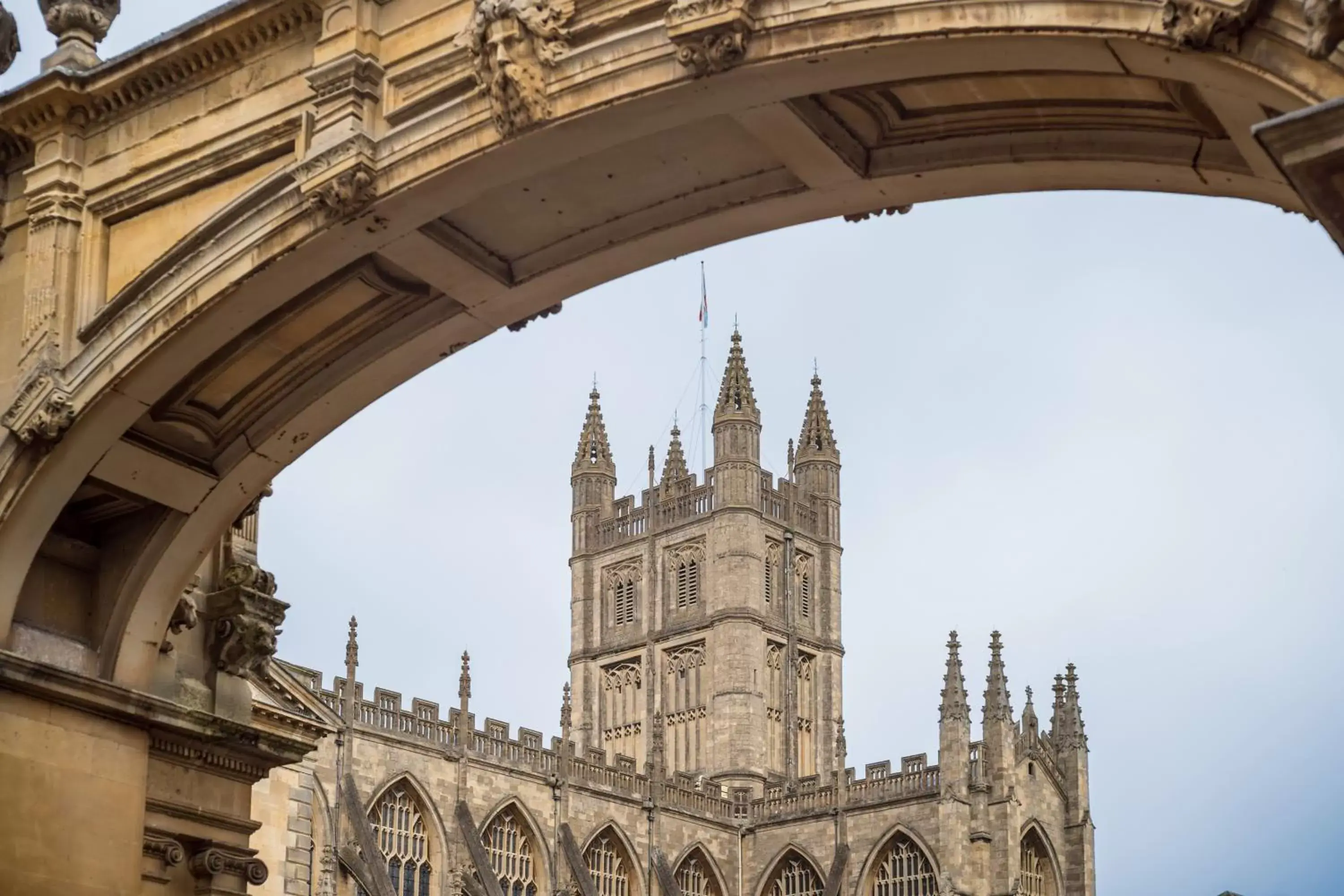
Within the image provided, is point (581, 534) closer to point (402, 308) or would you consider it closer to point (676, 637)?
point (676, 637)

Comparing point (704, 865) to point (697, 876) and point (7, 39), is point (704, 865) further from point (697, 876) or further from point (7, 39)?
point (7, 39)

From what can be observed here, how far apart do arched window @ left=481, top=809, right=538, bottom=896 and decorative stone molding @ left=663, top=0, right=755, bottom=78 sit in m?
45.4

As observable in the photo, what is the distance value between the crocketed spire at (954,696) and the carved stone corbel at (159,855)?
46.9m

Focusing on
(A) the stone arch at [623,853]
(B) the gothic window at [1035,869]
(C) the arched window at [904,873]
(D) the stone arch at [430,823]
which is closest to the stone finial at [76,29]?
(D) the stone arch at [430,823]

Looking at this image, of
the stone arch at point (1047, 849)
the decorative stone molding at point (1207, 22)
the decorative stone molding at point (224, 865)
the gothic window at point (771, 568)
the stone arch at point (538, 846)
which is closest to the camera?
the decorative stone molding at point (1207, 22)

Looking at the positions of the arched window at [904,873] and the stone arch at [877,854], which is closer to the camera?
the arched window at [904,873]

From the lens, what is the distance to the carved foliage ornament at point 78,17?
9930 millimetres

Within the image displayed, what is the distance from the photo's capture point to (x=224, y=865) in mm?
9750

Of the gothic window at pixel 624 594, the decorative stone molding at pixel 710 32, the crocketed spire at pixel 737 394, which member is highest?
the crocketed spire at pixel 737 394

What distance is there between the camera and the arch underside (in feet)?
22.5

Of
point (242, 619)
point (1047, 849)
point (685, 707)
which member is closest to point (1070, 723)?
point (1047, 849)

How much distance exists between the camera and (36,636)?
9.38 metres

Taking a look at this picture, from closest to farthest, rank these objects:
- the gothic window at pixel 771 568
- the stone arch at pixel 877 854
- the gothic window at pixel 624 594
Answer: the stone arch at pixel 877 854 → the gothic window at pixel 771 568 → the gothic window at pixel 624 594

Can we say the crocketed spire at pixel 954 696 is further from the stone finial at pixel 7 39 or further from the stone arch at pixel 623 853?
the stone finial at pixel 7 39
